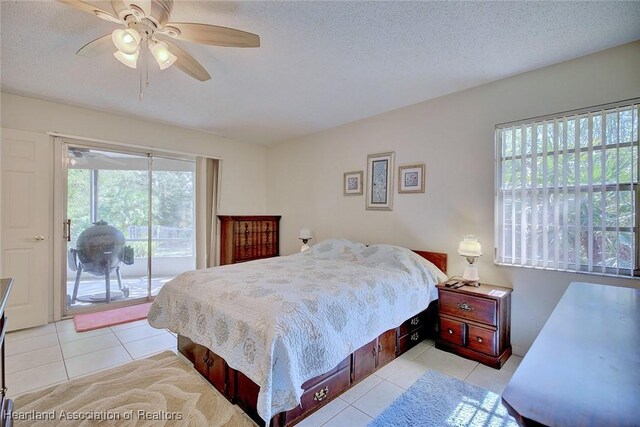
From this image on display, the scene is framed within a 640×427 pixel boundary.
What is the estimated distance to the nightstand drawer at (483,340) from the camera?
243 cm

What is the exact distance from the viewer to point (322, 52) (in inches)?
88.6

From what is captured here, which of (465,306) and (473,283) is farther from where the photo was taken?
Answer: (473,283)

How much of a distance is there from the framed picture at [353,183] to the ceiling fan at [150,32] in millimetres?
2390

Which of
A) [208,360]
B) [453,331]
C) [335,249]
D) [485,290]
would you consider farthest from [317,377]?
[335,249]

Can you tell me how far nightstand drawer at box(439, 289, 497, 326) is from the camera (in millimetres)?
2426

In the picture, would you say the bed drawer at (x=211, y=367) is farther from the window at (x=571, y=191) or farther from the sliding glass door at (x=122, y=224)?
the window at (x=571, y=191)

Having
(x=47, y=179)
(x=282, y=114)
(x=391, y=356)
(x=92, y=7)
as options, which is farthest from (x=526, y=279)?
(x=47, y=179)

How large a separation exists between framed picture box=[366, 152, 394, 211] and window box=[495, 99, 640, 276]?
1170mm

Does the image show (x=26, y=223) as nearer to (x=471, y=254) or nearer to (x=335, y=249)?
(x=335, y=249)

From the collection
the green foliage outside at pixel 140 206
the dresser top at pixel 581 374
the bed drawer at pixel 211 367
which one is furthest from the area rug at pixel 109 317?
the dresser top at pixel 581 374

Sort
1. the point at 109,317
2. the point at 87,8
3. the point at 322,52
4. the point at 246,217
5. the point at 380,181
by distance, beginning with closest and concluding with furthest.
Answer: the point at 87,8, the point at 322,52, the point at 109,317, the point at 380,181, the point at 246,217

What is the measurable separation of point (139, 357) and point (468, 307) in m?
2.97

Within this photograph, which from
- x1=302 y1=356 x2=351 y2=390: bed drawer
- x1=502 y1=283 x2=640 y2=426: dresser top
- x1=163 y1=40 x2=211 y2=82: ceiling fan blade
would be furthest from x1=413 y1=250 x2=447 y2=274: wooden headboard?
x1=163 y1=40 x2=211 y2=82: ceiling fan blade

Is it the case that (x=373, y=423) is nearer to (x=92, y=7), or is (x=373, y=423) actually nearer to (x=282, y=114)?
(x=92, y=7)
